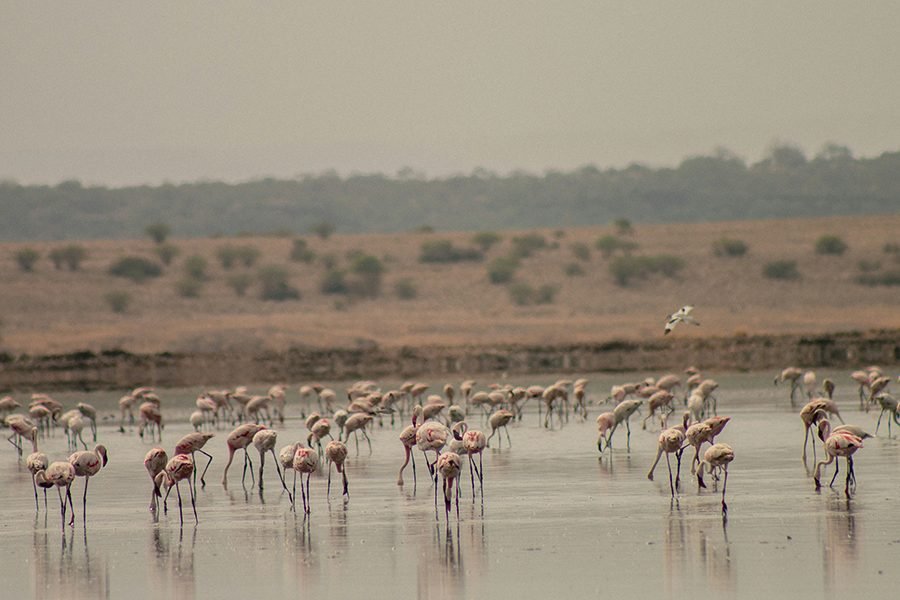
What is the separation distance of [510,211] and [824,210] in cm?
3114

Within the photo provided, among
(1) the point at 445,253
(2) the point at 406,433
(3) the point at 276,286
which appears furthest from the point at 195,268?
(2) the point at 406,433

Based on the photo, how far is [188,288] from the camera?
7200cm

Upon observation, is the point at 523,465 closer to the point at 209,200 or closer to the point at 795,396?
the point at 795,396

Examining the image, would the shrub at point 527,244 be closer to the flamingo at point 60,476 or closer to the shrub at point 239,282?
the shrub at point 239,282

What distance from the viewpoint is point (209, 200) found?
159 meters

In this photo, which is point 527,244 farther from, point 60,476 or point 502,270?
point 60,476

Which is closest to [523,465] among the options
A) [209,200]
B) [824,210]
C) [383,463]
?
[383,463]

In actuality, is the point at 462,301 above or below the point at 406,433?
above

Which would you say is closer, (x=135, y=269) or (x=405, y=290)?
(x=405, y=290)

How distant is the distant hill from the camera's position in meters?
149

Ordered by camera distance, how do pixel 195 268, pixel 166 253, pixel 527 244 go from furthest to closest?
pixel 527 244
pixel 166 253
pixel 195 268

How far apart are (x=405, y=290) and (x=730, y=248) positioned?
17.2 m

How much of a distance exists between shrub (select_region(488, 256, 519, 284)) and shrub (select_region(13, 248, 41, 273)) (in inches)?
870

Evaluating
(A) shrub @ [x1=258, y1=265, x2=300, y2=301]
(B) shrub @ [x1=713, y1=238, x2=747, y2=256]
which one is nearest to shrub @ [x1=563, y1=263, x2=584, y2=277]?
(B) shrub @ [x1=713, y1=238, x2=747, y2=256]
